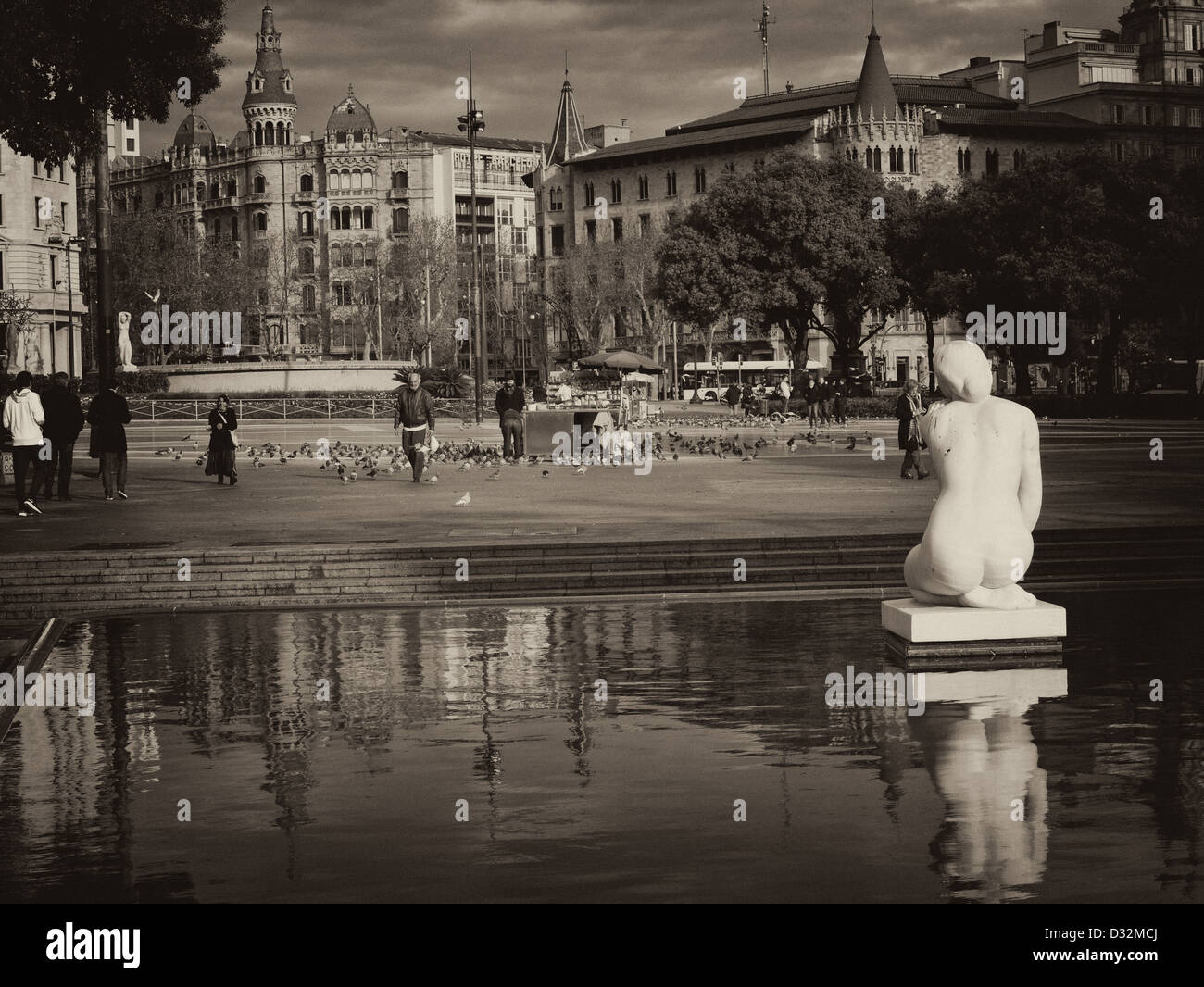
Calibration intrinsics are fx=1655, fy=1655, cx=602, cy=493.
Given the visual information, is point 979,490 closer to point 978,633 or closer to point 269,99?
point 978,633

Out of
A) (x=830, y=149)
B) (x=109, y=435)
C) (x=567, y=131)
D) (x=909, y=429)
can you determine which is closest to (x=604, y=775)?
(x=109, y=435)

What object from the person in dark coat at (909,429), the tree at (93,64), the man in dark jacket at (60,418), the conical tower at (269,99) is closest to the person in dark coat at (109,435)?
the man in dark jacket at (60,418)

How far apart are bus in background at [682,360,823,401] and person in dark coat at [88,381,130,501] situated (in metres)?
69.2

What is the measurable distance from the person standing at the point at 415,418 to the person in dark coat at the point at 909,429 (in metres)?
7.45

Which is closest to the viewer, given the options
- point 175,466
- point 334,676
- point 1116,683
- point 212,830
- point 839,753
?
point 212,830

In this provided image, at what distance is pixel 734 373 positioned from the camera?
100938 millimetres

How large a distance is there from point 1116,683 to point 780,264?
2325 inches

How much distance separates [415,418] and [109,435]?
4.64 meters

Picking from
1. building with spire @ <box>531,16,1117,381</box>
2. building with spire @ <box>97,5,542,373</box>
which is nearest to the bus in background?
building with spire @ <box>531,16,1117,381</box>

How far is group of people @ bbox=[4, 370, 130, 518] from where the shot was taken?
20.9 meters

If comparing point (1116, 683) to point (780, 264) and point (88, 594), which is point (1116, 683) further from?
point (780, 264)

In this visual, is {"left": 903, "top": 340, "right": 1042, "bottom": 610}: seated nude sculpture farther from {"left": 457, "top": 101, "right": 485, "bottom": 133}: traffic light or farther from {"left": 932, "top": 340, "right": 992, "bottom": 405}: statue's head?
{"left": 457, "top": 101, "right": 485, "bottom": 133}: traffic light

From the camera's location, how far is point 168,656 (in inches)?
465
